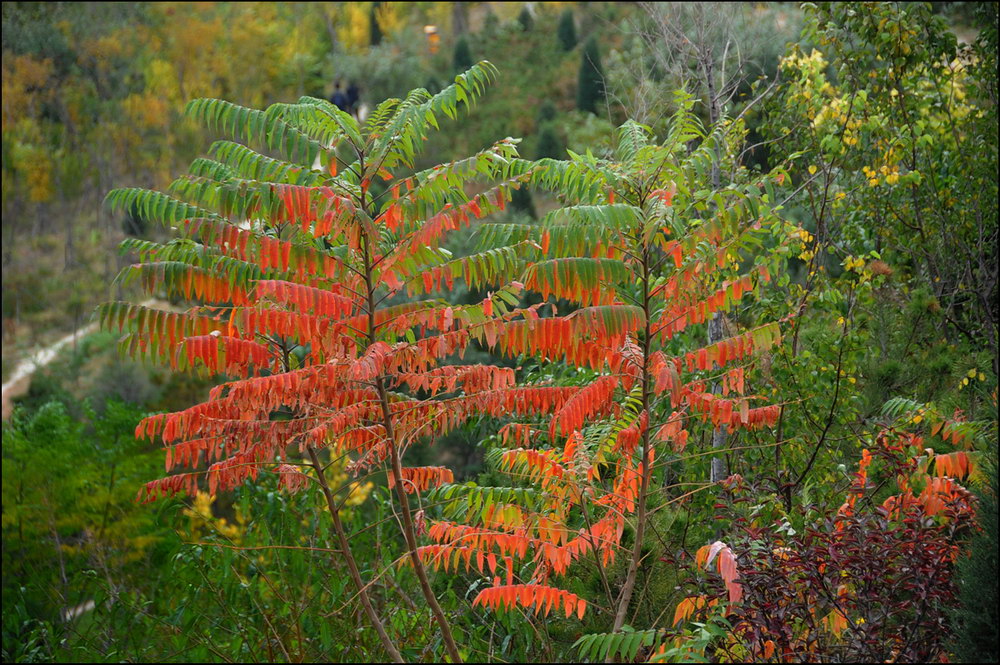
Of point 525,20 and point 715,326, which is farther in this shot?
point 525,20

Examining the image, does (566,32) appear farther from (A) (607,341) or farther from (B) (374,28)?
(A) (607,341)

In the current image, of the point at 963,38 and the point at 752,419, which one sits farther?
the point at 963,38

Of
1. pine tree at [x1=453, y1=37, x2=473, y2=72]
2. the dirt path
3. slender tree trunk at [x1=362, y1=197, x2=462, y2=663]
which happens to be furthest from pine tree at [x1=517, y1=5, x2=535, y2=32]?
slender tree trunk at [x1=362, y1=197, x2=462, y2=663]

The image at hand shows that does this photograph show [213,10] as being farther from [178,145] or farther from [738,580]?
[738,580]

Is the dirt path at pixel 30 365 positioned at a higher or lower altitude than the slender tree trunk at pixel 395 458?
lower

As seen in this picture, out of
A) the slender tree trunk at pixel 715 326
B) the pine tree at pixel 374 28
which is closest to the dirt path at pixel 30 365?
the slender tree trunk at pixel 715 326

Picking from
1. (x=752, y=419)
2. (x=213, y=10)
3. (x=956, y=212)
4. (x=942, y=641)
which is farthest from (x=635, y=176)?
(x=213, y=10)

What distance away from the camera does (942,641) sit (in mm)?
3998

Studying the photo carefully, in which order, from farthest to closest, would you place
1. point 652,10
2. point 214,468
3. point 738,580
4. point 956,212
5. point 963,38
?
point 963,38
point 652,10
point 956,212
point 214,468
point 738,580

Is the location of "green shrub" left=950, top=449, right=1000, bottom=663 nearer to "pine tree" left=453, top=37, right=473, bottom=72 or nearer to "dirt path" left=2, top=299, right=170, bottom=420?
"dirt path" left=2, top=299, right=170, bottom=420

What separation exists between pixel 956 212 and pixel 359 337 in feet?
18.6

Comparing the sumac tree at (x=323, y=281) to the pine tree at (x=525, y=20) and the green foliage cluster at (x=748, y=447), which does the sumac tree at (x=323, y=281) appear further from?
the pine tree at (x=525, y=20)

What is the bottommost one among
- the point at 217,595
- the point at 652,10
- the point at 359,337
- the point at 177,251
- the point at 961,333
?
the point at 217,595

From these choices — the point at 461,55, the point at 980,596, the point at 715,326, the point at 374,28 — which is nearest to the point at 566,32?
the point at 461,55
